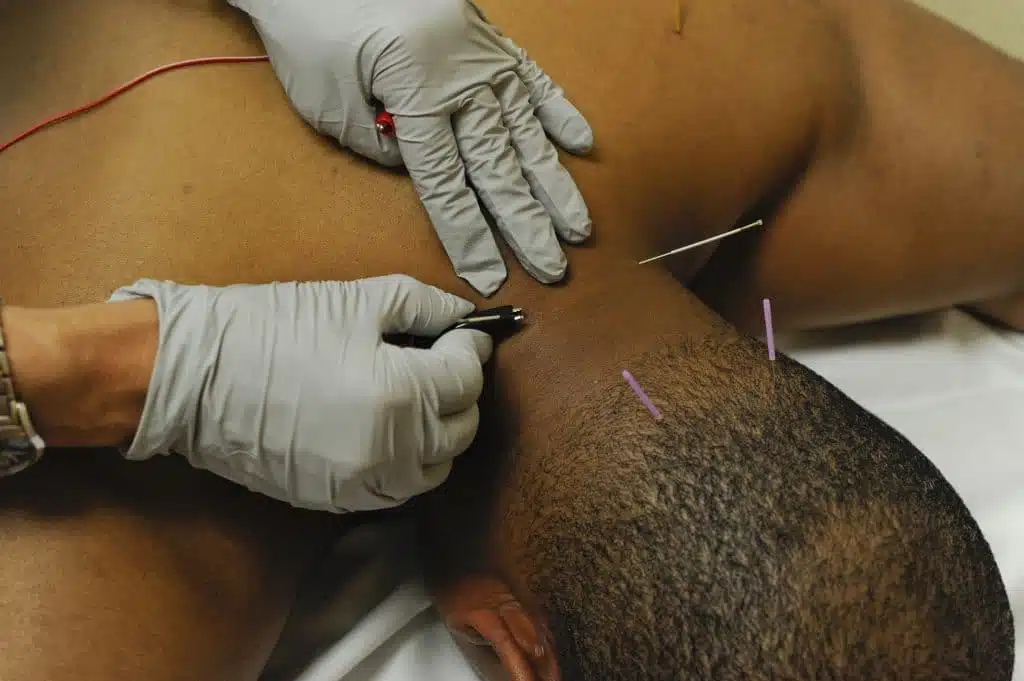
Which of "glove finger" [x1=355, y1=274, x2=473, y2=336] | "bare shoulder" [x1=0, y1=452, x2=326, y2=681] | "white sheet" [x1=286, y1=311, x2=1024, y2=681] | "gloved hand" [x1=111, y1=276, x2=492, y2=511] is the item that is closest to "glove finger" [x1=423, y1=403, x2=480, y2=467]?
"gloved hand" [x1=111, y1=276, x2=492, y2=511]

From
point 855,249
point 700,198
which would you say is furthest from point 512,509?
point 855,249

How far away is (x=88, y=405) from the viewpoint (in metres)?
0.75

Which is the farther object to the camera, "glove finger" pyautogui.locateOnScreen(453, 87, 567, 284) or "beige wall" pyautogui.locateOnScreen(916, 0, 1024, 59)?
"beige wall" pyautogui.locateOnScreen(916, 0, 1024, 59)

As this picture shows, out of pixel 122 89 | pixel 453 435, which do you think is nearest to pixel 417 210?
pixel 453 435

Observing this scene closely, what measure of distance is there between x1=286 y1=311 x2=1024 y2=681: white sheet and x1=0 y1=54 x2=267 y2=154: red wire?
744 mm

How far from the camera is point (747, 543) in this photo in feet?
2.63

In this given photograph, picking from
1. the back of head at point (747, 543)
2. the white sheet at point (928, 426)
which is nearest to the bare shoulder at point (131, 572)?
the white sheet at point (928, 426)

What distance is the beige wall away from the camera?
63.1 inches

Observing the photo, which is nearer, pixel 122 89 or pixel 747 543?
pixel 747 543

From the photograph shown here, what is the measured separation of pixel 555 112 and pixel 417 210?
0.22m

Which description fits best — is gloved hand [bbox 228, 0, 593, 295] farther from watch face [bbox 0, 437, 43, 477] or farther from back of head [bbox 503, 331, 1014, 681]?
watch face [bbox 0, 437, 43, 477]

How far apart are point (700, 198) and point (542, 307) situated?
0.31m

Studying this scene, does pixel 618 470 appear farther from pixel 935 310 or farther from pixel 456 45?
pixel 935 310

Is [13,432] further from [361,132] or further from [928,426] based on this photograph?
[928,426]
